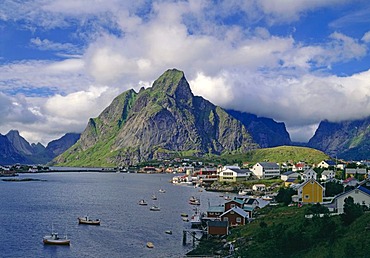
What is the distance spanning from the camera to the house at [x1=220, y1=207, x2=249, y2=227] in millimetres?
55500

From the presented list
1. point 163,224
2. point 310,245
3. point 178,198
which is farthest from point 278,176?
point 310,245

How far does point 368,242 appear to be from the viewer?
92.0 ft

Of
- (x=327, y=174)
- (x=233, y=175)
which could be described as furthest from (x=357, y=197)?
(x=233, y=175)

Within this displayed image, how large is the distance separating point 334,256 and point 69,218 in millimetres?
54120

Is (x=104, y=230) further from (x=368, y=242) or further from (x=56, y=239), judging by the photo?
(x=368, y=242)

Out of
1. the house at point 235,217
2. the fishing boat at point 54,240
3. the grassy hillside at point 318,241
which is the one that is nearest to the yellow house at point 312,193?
the house at point 235,217

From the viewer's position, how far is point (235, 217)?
55.8m

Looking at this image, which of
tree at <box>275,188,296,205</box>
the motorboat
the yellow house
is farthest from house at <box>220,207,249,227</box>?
the motorboat

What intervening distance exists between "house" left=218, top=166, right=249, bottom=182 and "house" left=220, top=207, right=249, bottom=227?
84800 millimetres

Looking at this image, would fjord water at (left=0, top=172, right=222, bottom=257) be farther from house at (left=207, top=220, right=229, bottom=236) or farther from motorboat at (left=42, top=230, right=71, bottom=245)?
house at (left=207, top=220, right=229, bottom=236)

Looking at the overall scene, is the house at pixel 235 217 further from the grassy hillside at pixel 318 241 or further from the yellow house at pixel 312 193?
the grassy hillside at pixel 318 241

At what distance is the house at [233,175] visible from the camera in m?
142

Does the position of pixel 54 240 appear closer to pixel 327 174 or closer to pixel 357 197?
pixel 357 197

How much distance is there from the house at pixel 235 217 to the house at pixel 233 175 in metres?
84.8
